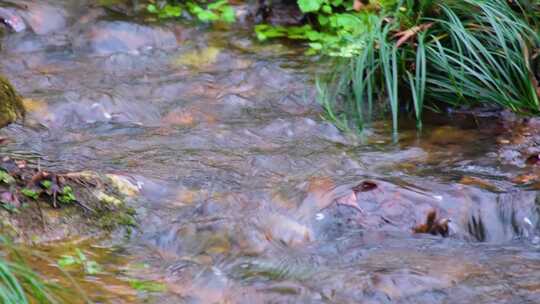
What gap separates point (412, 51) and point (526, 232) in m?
1.53

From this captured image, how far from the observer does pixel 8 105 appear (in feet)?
13.7

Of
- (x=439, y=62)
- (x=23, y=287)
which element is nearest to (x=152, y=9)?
(x=439, y=62)

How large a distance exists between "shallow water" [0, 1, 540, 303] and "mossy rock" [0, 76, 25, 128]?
7 centimetres

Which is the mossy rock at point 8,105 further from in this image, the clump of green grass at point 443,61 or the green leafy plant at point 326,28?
→ the green leafy plant at point 326,28

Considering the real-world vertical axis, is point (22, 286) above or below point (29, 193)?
above

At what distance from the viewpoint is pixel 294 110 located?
4641 mm

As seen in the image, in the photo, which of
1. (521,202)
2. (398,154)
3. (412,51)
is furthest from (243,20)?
(521,202)

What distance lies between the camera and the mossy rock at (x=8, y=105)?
409cm

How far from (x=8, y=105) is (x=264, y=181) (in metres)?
1.52

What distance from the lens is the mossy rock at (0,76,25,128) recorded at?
409 centimetres

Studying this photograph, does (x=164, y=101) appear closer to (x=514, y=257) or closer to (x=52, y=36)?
(x=52, y=36)

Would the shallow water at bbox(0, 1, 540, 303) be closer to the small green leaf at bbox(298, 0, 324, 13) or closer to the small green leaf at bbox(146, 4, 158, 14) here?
the small green leaf at bbox(298, 0, 324, 13)

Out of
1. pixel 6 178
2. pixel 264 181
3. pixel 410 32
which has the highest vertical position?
pixel 410 32

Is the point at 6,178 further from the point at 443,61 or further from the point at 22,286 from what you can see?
the point at 443,61
